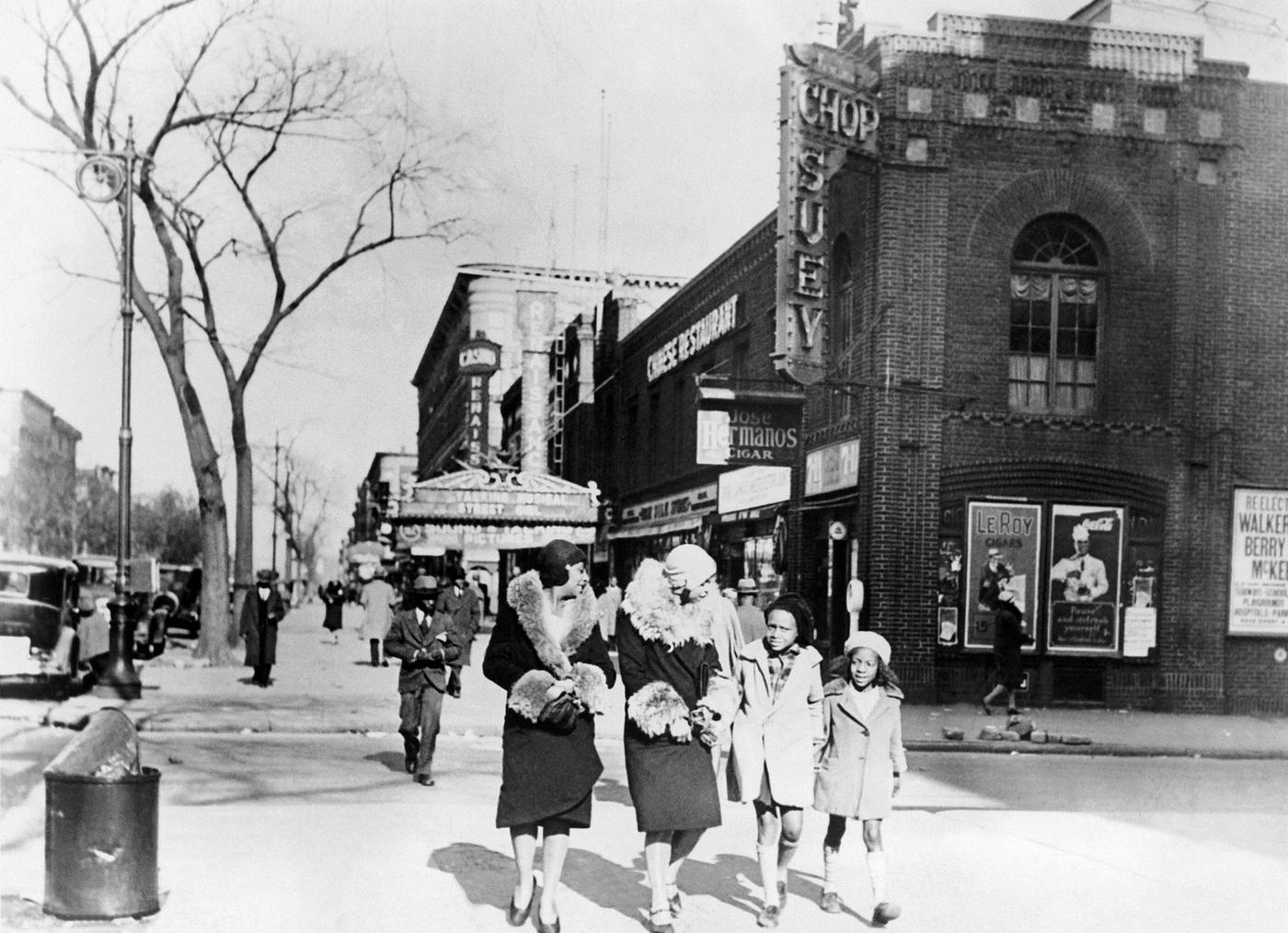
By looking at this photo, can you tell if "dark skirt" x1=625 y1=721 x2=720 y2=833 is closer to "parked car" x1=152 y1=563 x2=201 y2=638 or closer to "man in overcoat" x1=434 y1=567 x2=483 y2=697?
"man in overcoat" x1=434 y1=567 x2=483 y2=697

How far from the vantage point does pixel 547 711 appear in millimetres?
6859

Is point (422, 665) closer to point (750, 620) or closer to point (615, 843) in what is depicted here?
point (615, 843)

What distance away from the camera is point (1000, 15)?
20.2 m

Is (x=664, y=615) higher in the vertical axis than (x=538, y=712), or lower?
higher

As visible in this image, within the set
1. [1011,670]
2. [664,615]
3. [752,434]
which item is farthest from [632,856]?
[752,434]

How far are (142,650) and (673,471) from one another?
40.6ft

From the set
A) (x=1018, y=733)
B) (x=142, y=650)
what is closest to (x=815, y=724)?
(x=1018, y=733)

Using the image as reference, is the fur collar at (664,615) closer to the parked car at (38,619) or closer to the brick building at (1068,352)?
the brick building at (1068,352)

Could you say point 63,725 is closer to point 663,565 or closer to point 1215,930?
point 663,565

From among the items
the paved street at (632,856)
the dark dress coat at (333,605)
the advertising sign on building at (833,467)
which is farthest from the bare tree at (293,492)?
the paved street at (632,856)

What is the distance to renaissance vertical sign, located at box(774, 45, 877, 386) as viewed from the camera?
19.3 m

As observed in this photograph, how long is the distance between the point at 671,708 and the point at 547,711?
59cm

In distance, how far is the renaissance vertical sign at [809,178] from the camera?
19344 mm

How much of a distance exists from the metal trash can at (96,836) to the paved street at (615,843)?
0.13 meters
